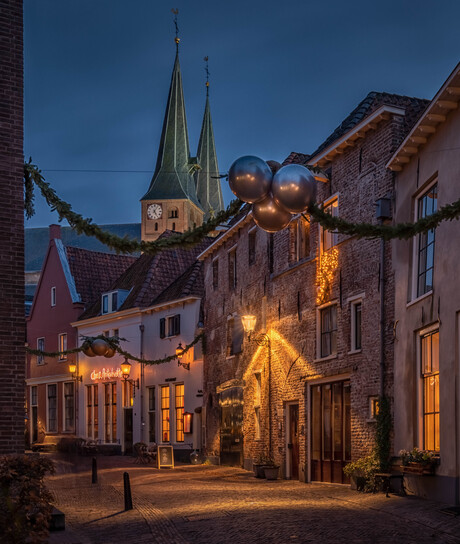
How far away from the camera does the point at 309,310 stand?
21750 millimetres

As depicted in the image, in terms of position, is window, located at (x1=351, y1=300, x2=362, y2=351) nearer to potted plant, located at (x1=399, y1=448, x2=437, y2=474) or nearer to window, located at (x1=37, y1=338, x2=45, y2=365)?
potted plant, located at (x1=399, y1=448, x2=437, y2=474)

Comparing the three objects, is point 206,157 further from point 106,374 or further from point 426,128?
point 426,128

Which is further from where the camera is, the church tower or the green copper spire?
the church tower

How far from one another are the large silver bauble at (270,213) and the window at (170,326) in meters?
25.0

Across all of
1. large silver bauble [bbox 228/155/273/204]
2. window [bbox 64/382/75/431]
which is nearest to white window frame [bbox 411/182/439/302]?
large silver bauble [bbox 228/155/273/204]

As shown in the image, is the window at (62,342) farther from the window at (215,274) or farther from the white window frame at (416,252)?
the white window frame at (416,252)

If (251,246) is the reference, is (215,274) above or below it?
below

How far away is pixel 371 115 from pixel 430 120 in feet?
9.89

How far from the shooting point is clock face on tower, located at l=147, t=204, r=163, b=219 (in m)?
103

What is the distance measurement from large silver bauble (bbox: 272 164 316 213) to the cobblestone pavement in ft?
14.9

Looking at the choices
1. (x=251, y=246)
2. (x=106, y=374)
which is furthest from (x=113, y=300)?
(x=251, y=246)

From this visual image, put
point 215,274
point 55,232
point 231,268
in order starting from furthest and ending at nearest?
point 55,232, point 215,274, point 231,268

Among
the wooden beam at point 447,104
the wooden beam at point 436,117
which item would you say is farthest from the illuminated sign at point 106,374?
the wooden beam at point 447,104

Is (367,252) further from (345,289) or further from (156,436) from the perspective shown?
(156,436)
